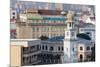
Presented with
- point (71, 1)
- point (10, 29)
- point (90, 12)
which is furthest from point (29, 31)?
point (90, 12)

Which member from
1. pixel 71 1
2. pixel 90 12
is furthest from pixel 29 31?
pixel 90 12

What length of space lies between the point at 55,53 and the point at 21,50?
0.28 meters

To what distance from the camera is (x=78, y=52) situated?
69.0 inches

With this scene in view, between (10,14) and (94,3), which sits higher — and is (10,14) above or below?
below

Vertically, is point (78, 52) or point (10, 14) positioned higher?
point (10, 14)

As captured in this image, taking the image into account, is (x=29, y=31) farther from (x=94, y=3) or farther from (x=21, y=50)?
(x=94, y=3)

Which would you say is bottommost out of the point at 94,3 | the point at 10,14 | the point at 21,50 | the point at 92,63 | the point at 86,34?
the point at 92,63

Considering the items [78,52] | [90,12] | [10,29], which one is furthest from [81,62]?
[10,29]

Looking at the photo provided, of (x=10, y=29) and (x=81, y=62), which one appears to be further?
(x=81, y=62)

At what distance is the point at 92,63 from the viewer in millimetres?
1790
